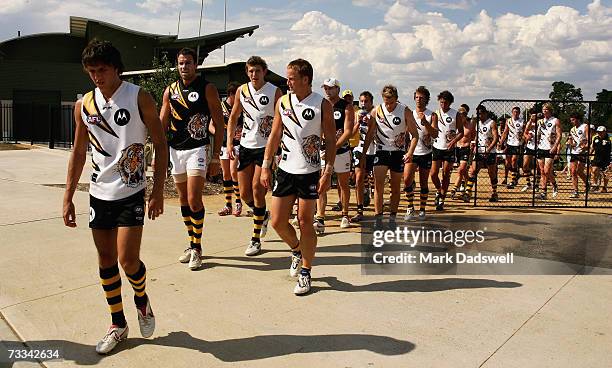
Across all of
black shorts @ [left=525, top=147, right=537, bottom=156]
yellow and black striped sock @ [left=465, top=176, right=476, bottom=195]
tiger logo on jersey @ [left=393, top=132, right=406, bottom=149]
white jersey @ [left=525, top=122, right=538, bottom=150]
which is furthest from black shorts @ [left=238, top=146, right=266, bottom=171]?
white jersey @ [left=525, top=122, right=538, bottom=150]

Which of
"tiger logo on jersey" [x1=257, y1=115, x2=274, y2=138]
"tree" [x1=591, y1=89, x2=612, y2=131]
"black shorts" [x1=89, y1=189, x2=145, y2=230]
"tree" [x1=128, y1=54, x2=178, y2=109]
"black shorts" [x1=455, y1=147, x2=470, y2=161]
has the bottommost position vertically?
"black shorts" [x1=89, y1=189, x2=145, y2=230]

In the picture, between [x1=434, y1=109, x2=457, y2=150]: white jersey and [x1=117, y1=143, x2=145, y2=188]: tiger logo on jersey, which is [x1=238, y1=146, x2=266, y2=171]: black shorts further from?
[x1=434, y1=109, x2=457, y2=150]: white jersey

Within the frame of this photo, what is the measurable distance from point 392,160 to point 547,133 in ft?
20.4

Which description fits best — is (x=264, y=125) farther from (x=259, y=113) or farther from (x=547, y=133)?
(x=547, y=133)

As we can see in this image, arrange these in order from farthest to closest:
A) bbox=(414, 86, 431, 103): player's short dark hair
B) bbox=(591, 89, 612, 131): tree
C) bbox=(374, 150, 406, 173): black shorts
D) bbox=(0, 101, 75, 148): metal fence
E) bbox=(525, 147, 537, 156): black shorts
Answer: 1. bbox=(0, 101, 75, 148): metal fence
2. bbox=(525, 147, 537, 156): black shorts
3. bbox=(591, 89, 612, 131): tree
4. bbox=(414, 86, 431, 103): player's short dark hair
5. bbox=(374, 150, 406, 173): black shorts

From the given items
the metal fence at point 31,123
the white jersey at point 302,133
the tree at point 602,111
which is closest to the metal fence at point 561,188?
the tree at point 602,111

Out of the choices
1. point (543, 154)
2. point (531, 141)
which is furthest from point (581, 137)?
point (543, 154)

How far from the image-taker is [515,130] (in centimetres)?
1360

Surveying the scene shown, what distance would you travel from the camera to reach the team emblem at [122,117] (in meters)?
3.68

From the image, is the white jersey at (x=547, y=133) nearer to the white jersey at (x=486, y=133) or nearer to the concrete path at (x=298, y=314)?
the white jersey at (x=486, y=133)

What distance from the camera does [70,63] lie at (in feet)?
103

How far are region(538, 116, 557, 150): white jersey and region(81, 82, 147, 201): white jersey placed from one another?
35.2 ft

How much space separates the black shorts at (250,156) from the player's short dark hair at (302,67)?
1901mm

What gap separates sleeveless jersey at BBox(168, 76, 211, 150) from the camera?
574cm
